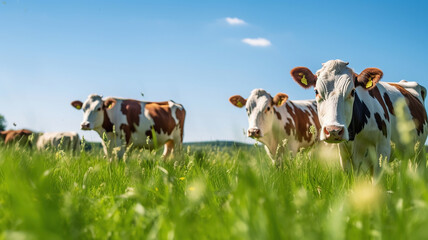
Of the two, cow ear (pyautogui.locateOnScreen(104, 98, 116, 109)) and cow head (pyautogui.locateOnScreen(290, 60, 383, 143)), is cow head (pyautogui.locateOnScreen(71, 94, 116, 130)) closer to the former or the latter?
cow ear (pyautogui.locateOnScreen(104, 98, 116, 109))

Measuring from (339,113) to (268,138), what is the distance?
3529mm

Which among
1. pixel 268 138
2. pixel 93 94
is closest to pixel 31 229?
pixel 268 138

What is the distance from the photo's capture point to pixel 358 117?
4.12m

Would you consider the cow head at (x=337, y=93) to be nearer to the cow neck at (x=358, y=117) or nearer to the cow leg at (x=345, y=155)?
the cow neck at (x=358, y=117)

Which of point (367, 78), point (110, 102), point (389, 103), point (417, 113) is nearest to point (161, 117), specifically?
point (110, 102)

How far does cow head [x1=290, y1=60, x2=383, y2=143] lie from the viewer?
3746 mm

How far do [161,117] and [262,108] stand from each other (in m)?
4.58

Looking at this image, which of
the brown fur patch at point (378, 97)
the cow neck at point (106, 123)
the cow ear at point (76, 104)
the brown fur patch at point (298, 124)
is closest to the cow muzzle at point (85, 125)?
the cow neck at point (106, 123)

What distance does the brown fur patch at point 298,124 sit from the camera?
25.0 ft

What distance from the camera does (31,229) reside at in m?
1.12

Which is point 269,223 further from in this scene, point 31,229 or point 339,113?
point 339,113

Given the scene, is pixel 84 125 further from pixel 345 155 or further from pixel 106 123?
pixel 345 155

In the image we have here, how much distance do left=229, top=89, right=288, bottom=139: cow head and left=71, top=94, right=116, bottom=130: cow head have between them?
4252 millimetres

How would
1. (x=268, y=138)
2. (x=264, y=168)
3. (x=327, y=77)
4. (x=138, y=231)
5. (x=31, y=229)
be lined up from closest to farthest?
(x=31, y=229)
(x=138, y=231)
(x=264, y=168)
(x=327, y=77)
(x=268, y=138)
